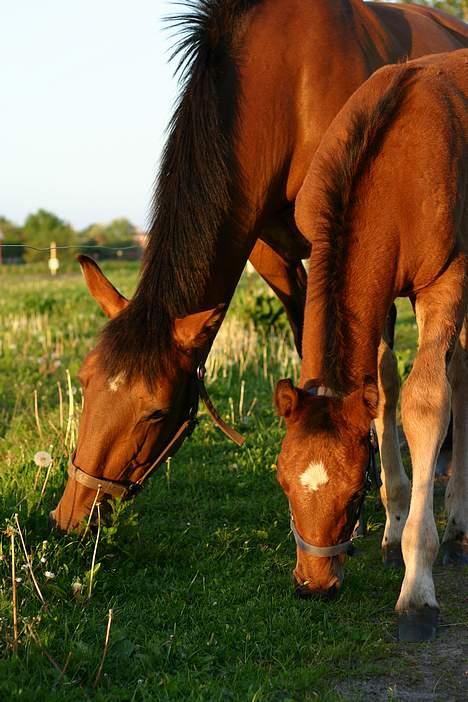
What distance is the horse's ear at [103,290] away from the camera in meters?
4.80

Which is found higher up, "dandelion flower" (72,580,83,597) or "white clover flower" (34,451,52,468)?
"white clover flower" (34,451,52,468)

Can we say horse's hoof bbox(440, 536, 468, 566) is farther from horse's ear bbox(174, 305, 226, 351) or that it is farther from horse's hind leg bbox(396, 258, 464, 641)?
horse's ear bbox(174, 305, 226, 351)

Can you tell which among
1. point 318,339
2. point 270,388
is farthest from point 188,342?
point 270,388

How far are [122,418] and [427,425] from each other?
1.43 metres

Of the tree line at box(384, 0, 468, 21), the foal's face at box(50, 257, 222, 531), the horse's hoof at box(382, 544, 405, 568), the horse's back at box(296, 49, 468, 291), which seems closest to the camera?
the horse's back at box(296, 49, 468, 291)

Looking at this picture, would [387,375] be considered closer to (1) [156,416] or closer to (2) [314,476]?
(1) [156,416]

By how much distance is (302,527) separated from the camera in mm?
3762

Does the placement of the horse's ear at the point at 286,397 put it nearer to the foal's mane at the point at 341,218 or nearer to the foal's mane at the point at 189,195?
the foal's mane at the point at 341,218

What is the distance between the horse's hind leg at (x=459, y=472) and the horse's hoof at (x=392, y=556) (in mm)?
229

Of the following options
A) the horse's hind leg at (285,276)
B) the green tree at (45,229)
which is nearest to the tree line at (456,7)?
the horse's hind leg at (285,276)

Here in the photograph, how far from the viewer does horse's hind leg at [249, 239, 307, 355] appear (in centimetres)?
612

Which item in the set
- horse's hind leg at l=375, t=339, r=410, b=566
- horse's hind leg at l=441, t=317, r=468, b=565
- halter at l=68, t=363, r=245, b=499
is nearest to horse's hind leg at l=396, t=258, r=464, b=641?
horse's hind leg at l=375, t=339, r=410, b=566

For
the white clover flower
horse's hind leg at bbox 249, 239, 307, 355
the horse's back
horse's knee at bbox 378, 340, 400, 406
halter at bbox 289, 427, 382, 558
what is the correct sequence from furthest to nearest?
1. horse's hind leg at bbox 249, 239, 307, 355
2. horse's knee at bbox 378, 340, 400, 406
3. the white clover flower
4. the horse's back
5. halter at bbox 289, 427, 382, 558

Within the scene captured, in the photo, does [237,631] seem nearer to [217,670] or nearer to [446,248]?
[217,670]
